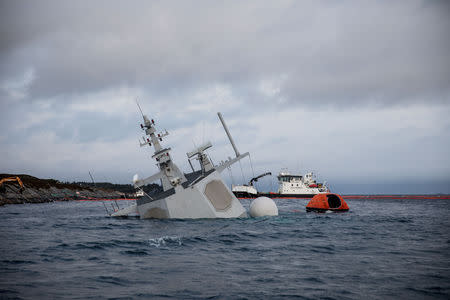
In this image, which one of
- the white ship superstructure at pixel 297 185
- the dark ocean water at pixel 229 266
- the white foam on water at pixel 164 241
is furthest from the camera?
the white ship superstructure at pixel 297 185

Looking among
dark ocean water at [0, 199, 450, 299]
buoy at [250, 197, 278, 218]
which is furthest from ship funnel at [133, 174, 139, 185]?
buoy at [250, 197, 278, 218]

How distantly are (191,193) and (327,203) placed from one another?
65.8 feet

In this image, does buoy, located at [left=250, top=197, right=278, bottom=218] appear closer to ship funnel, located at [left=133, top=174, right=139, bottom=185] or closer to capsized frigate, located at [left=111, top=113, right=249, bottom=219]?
capsized frigate, located at [left=111, top=113, right=249, bottom=219]

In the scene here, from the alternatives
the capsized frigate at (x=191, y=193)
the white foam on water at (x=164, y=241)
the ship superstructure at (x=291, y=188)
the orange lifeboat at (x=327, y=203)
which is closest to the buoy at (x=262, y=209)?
the capsized frigate at (x=191, y=193)

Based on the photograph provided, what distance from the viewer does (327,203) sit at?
125 ft

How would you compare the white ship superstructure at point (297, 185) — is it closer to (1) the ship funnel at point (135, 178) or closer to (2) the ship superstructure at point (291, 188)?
(2) the ship superstructure at point (291, 188)

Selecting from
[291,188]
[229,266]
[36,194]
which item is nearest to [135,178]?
[229,266]

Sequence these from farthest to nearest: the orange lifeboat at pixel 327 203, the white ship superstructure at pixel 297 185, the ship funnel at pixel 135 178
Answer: the white ship superstructure at pixel 297 185, the orange lifeboat at pixel 327 203, the ship funnel at pixel 135 178

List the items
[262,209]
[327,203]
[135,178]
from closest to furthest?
[135,178] → [262,209] → [327,203]

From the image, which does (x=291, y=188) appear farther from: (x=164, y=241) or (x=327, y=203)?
(x=164, y=241)

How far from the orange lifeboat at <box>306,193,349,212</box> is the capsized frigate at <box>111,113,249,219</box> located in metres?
13.7

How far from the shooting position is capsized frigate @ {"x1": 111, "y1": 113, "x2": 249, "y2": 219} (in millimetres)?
26141

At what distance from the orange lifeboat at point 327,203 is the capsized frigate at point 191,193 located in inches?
541

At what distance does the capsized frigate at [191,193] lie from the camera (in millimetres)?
26141
